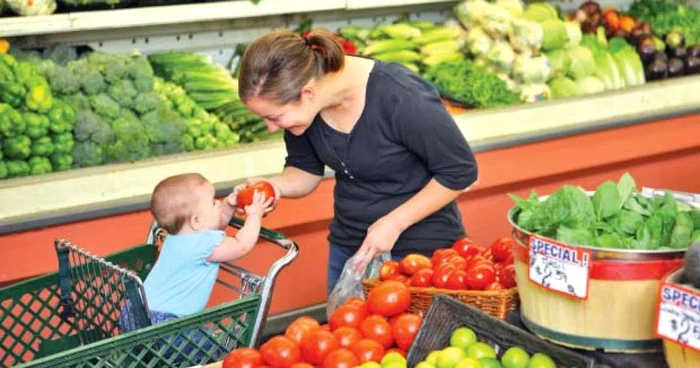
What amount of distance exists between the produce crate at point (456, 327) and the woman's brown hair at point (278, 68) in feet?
2.48

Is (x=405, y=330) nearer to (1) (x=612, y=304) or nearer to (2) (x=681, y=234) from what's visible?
(1) (x=612, y=304)

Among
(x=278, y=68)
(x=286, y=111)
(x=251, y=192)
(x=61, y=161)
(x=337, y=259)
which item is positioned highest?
(x=278, y=68)

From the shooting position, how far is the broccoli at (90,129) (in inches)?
178

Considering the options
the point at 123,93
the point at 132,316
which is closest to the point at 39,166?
the point at 123,93

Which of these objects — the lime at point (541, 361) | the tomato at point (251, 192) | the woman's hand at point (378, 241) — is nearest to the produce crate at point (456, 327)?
the lime at point (541, 361)

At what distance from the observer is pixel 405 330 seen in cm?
259

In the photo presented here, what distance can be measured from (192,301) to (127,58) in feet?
6.82

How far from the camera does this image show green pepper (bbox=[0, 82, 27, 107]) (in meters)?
4.37

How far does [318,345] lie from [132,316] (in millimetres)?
600

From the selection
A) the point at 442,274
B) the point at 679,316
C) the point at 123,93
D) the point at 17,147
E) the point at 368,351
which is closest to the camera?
the point at 679,316

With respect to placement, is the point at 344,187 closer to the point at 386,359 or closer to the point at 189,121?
the point at 386,359

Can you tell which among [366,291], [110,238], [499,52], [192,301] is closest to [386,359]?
[366,291]

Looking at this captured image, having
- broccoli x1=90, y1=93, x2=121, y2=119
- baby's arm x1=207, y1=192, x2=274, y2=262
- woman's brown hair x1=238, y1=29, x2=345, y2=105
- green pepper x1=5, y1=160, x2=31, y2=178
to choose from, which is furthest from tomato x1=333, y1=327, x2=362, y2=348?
broccoli x1=90, y1=93, x2=121, y2=119

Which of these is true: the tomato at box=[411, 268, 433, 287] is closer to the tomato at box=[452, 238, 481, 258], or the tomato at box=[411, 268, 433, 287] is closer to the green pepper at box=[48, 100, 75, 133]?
the tomato at box=[452, 238, 481, 258]
